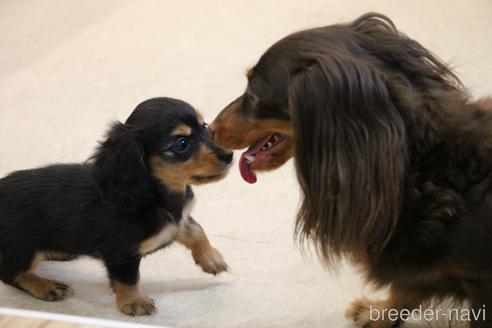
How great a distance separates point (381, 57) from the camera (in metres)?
1.30

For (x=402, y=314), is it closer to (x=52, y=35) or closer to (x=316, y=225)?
(x=316, y=225)

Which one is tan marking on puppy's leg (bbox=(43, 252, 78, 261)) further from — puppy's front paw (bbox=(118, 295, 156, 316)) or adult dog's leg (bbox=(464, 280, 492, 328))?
adult dog's leg (bbox=(464, 280, 492, 328))

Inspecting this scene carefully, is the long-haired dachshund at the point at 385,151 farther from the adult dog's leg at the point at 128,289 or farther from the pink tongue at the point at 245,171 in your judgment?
the adult dog's leg at the point at 128,289

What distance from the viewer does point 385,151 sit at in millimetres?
1170

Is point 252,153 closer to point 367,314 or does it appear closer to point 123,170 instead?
point 123,170

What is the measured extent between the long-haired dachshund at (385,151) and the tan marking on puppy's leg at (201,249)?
1.94 ft

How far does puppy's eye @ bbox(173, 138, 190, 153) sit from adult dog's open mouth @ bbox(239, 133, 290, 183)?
0.25 m

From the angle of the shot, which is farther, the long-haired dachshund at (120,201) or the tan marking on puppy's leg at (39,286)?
the tan marking on puppy's leg at (39,286)

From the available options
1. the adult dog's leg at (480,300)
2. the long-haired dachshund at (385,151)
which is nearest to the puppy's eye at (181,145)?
the long-haired dachshund at (385,151)

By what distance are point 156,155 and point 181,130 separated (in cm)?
10

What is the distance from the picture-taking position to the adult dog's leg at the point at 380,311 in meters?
1.60

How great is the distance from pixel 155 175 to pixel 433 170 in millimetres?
836

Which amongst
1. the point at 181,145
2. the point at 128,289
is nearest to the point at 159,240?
the point at 128,289

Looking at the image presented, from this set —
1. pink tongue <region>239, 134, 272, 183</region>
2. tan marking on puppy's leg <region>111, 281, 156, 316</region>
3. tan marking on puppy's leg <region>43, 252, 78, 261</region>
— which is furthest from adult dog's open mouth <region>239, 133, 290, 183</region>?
tan marking on puppy's leg <region>43, 252, 78, 261</region>
